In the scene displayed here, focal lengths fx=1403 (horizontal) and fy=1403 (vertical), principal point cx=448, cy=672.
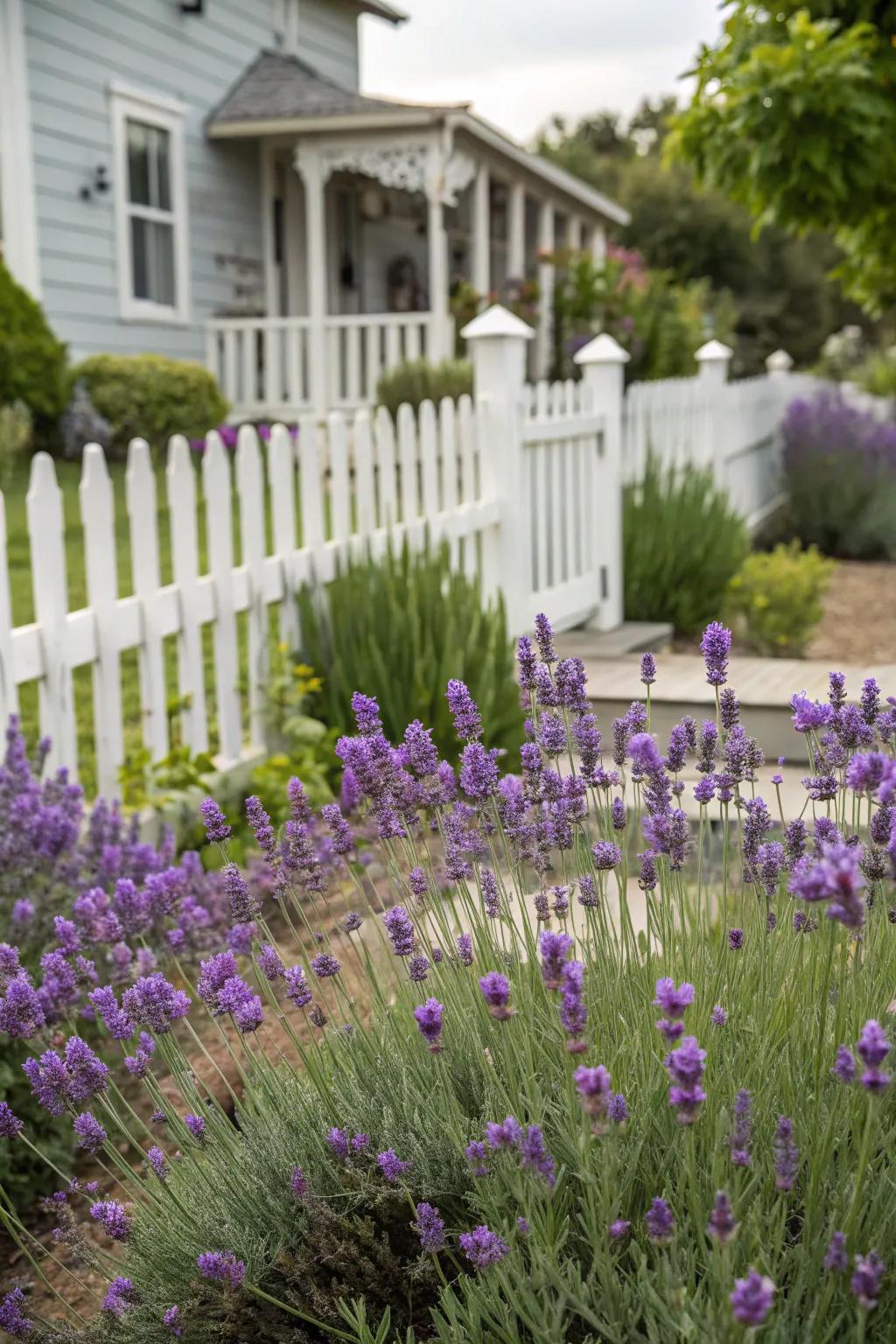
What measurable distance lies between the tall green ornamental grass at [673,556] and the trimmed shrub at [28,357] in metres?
5.25

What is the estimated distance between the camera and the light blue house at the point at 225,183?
11.7m

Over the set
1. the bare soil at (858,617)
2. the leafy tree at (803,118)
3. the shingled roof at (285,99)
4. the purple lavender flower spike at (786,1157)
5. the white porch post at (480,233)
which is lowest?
the bare soil at (858,617)

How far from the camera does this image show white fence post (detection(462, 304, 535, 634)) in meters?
6.01

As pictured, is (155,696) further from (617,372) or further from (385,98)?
(385,98)

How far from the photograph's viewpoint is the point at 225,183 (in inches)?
568

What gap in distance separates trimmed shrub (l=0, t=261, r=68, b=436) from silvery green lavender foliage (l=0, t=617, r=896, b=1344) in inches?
368

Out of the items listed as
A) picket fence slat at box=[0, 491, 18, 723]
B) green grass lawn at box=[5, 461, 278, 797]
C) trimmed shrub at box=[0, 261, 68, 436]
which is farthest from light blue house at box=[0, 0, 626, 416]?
picket fence slat at box=[0, 491, 18, 723]

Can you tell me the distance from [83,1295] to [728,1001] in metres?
1.31

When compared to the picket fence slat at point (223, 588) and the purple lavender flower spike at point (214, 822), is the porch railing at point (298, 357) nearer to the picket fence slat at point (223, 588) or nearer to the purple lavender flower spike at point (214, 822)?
the picket fence slat at point (223, 588)

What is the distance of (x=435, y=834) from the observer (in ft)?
14.5

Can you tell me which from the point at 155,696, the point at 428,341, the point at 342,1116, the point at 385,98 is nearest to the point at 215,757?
the point at 155,696

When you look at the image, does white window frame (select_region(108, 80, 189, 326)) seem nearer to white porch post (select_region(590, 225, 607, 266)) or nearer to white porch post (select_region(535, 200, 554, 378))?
white porch post (select_region(535, 200, 554, 378))

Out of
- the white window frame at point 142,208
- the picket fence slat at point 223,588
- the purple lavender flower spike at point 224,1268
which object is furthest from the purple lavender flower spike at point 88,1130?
the white window frame at point 142,208

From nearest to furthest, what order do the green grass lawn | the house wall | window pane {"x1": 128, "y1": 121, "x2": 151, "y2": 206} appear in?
1. the green grass lawn
2. the house wall
3. window pane {"x1": 128, "y1": 121, "x2": 151, "y2": 206}
